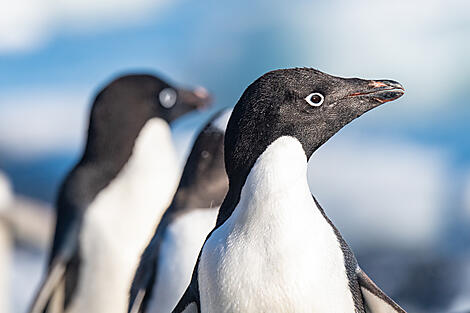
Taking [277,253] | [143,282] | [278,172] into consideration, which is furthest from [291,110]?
[143,282]

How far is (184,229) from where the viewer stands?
2582mm

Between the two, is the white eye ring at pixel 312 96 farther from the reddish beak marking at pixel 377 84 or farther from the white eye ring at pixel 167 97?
the white eye ring at pixel 167 97

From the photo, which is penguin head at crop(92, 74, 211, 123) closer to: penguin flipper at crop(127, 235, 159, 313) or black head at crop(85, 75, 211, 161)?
black head at crop(85, 75, 211, 161)

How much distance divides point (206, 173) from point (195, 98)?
1.29 metres

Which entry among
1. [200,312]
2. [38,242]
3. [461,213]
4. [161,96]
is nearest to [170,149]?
[161,96]

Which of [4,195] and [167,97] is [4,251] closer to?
[4,195]

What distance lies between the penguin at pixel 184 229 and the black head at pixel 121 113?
90cm

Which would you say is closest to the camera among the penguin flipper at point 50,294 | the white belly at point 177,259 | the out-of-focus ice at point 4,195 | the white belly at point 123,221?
the white belly at point 177,259

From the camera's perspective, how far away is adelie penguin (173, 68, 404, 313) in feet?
5.87

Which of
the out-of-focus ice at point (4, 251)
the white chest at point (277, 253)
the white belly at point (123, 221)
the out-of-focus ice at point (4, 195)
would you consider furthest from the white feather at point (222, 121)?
the out-of-focus ice at point (4, 195)

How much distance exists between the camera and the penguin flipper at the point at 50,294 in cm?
364

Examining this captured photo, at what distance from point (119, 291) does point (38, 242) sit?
5.54 meters

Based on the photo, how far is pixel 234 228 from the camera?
1.85 meters

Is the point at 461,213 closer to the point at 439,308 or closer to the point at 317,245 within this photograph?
the point at 439,308
